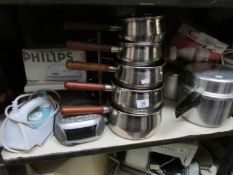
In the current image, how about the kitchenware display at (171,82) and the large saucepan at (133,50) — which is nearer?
the large saucepan at (133,50)

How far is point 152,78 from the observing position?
1.80ft

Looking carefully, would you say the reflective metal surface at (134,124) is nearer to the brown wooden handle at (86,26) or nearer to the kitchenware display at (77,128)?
the kitchenware display at (77,128)

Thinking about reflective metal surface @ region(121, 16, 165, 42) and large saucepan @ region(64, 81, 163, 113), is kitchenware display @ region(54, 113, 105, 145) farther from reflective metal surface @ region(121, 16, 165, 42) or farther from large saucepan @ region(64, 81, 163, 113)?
reflective metal surface @ region(121, 16, 165, 42)

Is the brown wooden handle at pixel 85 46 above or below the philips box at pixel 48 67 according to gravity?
above

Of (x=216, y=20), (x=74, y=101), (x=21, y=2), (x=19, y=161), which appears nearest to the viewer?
(x=21, y=2)

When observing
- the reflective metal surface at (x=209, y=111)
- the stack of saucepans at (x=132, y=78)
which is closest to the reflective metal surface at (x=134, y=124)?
the stack of saucepans at (x=132, y=78)

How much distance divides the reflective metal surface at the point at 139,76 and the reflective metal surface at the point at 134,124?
0.08 metres

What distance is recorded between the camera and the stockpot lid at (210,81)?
0.58 m

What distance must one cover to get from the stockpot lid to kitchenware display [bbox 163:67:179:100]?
0.07 m

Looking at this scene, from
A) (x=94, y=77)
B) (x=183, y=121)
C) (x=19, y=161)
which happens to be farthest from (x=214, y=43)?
(x=19, y=161)

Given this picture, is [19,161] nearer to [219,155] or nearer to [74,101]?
[74,101]

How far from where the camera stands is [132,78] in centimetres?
54

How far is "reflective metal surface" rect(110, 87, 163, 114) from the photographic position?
0.55 metres

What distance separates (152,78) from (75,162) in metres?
0.40
